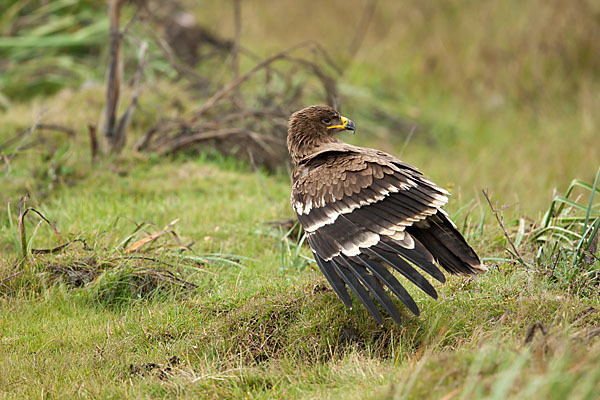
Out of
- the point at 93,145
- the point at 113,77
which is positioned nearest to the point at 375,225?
the point at 93,145

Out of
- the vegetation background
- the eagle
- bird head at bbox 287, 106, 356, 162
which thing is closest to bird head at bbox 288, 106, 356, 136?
bird head at bbox 287, 106, 356, 162

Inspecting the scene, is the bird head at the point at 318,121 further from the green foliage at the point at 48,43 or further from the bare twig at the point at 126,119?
the green foliage at the point at 48,43

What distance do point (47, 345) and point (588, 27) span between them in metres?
9.85

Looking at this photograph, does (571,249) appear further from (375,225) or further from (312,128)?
(312,128)

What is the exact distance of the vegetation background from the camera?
3217 mm

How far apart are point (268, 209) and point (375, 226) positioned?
210 cm

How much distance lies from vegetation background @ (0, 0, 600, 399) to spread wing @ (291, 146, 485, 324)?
0.28m

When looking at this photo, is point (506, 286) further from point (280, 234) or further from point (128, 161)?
point (128, 161)

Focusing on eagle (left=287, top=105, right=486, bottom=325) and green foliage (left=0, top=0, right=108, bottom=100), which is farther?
green foliage (left=0, top=0, right=108, bottom=100)

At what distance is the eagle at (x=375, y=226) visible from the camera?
3.38 meters

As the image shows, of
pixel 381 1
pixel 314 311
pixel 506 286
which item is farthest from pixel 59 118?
pixel 381 1

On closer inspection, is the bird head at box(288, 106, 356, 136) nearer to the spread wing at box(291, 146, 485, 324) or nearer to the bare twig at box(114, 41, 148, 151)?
the spread wing at box(291, 146, 485, 324)

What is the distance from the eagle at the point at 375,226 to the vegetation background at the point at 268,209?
0.87ft

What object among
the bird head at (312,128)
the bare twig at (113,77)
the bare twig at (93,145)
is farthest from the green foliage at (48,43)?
the bird head at (312,128)
